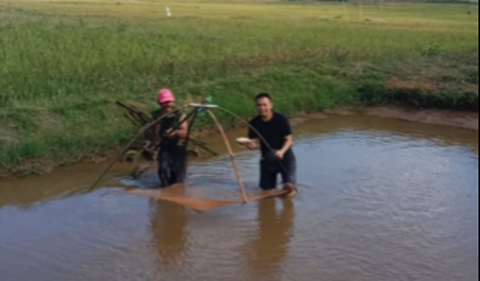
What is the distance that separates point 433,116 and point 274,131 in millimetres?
5586

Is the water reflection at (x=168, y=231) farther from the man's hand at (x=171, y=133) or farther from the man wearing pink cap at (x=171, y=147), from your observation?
the man's hand at (x=171, y=133)

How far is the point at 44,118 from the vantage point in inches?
327

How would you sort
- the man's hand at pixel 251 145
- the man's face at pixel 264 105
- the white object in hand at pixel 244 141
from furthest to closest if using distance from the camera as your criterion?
the man's face at pixel 264 105, the man's hand at pixel 251 145, the white object in hand at pixel 244 141

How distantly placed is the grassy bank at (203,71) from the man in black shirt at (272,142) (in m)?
2.60

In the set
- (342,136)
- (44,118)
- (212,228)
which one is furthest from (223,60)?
(212,228)

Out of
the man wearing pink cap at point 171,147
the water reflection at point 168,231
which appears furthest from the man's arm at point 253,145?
the water reflection at point 168,231

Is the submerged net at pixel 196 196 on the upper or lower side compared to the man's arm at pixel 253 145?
lower

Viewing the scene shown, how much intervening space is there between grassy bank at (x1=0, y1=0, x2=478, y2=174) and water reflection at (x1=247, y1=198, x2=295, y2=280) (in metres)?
2.77

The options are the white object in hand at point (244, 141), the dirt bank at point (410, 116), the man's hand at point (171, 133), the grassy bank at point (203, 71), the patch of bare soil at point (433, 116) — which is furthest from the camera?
the patch of bare soil at point (433, 116)

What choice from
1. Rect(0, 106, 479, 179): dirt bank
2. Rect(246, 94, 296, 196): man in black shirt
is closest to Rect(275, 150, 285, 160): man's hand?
Rect(246, 94, 296, 196): man in black shirt

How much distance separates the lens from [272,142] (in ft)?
20.7

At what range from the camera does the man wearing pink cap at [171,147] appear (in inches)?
257

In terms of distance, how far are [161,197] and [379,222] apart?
203 centimetres

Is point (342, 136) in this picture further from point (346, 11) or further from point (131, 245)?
point (346, 11)
